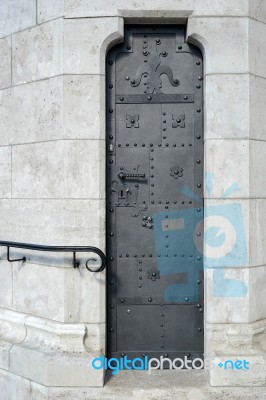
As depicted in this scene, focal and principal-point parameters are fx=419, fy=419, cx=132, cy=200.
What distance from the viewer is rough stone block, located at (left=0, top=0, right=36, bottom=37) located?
12.8 ft

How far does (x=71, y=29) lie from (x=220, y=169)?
69.5 inches

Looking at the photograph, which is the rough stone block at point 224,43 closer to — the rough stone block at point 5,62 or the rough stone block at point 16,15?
the rough stone block at point 16,15

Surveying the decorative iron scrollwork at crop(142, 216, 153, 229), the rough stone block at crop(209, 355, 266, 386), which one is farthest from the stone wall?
the decorative iron scrollwork at crop(142, 216, 153, 229)

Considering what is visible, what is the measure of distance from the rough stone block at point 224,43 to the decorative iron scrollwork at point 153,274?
1.81 m

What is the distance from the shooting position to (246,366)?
3410 millimetres

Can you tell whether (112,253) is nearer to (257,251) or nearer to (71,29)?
(257,251)

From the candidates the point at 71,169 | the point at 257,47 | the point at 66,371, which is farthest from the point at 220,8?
the point at 66,371

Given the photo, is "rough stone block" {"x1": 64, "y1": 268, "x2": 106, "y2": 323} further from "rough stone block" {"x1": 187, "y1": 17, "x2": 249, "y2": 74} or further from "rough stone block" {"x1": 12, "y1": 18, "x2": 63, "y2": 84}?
"rough stone block" {"x1": 187, "y1": 17, "x2": 249, "y2": 74}

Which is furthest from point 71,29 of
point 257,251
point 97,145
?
point 257,251

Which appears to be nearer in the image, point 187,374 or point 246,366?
point 246,366

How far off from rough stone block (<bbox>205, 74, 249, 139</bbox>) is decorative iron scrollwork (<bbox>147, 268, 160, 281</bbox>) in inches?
50.1

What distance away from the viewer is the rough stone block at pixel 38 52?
3.68m

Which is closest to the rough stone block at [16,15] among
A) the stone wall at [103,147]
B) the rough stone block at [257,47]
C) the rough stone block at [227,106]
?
the stone wall at [103,147]

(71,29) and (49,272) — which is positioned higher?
(71,29)
